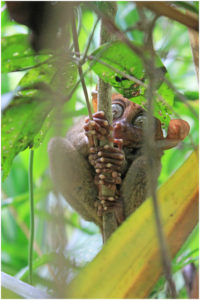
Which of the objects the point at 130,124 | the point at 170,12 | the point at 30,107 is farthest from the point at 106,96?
the point at 130,124

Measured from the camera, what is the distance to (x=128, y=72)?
3.16ft

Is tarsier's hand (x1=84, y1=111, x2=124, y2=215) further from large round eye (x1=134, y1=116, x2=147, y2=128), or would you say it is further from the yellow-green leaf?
the yellow-green leaf

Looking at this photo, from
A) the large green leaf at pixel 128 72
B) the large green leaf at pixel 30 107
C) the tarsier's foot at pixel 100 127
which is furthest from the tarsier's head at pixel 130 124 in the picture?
the large green leaf at pixel 30 107

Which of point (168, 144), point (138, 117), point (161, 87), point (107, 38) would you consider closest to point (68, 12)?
point (161, 87)

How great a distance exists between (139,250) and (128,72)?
1.50ft

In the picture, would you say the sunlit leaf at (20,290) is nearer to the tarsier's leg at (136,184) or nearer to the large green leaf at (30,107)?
the large green leaf at (30,107)

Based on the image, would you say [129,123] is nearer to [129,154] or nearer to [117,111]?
[117,111]

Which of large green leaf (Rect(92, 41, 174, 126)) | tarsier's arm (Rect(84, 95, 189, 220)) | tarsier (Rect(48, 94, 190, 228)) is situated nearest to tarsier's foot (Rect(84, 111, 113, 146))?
large green leaf (Rect(92, 41, 174, 126))

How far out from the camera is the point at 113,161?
183cm

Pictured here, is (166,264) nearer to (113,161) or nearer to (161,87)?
(161,87)

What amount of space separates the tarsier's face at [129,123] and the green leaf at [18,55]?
3.90 feet

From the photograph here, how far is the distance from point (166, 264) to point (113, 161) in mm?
1331

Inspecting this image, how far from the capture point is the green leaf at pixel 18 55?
2.82 ft

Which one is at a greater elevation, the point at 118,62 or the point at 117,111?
the point at 118,62
